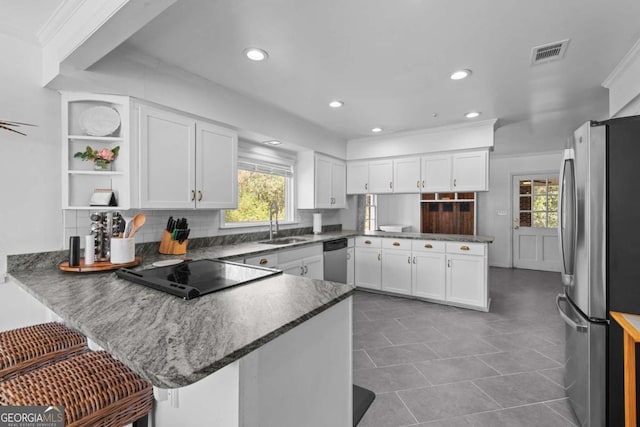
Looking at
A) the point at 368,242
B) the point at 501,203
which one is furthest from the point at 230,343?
the point at 501,203

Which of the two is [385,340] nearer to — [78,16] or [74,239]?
[74,239]

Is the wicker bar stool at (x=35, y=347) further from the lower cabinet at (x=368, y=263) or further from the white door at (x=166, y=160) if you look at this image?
the lower cabinet at (x=368, y=263)

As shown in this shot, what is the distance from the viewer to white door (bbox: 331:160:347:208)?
482cm

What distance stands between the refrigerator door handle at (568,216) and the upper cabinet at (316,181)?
2906mm

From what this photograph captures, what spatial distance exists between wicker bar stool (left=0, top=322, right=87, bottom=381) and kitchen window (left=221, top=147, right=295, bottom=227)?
199 centimetres

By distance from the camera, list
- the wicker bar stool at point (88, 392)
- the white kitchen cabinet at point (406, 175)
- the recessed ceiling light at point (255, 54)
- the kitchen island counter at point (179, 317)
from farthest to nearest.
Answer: the white kitchen cabinet at point (406, 175) → the recessed ceiling light at point (255, 54) → the wicker bar stool at point (88, 392) → the kitchen island counter at point (179, 317)

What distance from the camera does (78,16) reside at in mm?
1678

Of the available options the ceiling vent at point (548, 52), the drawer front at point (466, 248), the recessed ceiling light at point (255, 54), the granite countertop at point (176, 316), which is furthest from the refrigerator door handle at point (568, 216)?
the recessed ceiling light at point (255, 54)

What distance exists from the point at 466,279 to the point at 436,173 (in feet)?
5.05

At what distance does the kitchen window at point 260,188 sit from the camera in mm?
3674

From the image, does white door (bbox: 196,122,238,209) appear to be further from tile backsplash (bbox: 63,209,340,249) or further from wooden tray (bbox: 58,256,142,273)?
wooden tray (bbox: 58,256,142,273)

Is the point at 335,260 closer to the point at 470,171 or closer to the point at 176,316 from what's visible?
the point at 470,171

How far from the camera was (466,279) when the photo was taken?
12.7 ft

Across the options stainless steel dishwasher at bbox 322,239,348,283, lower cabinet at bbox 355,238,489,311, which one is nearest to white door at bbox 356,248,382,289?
lower cabinet at bbox 355,238,489,311
